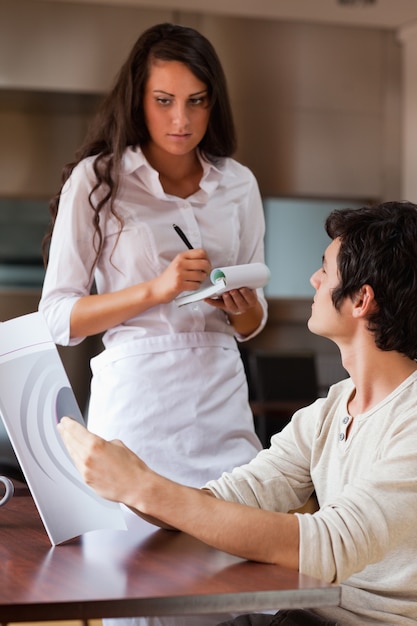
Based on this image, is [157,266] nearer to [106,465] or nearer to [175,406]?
[175,406]

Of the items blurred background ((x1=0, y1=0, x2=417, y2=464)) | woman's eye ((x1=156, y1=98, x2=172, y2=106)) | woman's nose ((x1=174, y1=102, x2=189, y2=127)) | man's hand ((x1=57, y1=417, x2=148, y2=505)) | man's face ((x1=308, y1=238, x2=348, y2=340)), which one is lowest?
blurred background ((x1=0, y1=0, x2=417, y2=464))

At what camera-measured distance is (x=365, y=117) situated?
5887 millimetres

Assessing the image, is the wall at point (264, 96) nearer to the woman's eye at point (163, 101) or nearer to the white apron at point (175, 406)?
the woman's eye at point (163, 101)

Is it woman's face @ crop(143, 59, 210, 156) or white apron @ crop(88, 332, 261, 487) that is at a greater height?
woman's face @ crop(143, 59, 210, 156)

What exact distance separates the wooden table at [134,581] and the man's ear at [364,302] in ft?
1.38

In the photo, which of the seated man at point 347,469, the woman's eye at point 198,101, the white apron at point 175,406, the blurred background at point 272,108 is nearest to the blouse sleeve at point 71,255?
the white apron at point 175,406

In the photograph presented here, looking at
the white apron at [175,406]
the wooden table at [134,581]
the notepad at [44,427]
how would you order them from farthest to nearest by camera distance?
the white apron at [175,406]
the notepad at [44,427]
the wooden table at [134,581]

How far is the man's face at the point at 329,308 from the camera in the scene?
1544 millimetres

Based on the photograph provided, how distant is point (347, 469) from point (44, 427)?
437mm

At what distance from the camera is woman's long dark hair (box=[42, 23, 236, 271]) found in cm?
214

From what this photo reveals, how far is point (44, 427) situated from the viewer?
1.39 m

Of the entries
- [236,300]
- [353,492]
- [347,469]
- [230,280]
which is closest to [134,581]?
[353,492]

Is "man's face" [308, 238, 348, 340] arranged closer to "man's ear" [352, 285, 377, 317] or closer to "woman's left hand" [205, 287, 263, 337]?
"man's ear" [352, 285, 377, 317]

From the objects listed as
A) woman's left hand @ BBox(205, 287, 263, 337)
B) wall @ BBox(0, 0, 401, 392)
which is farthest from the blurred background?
woman's left hand @ BBox(205, 287, 263, 337)
